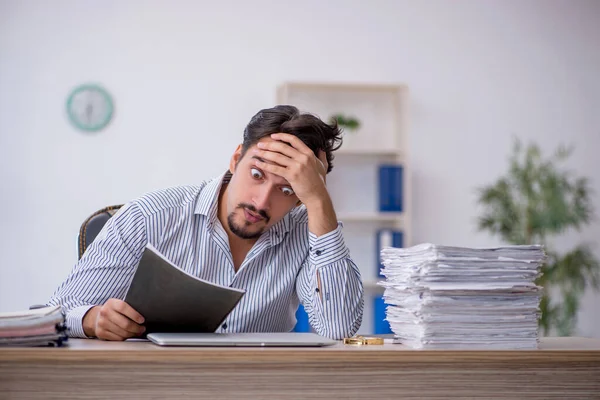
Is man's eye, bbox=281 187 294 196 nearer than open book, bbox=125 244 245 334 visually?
No

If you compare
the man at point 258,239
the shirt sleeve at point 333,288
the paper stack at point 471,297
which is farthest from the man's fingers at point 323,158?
the paper stack at point 471,297

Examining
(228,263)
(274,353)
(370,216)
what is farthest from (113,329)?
(370,216)

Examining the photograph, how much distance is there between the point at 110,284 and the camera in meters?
1.77

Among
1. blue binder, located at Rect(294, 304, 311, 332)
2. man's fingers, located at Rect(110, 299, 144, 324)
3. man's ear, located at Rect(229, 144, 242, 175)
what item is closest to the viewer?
man's fingers, located at Rect(110, 299, 144, 324)

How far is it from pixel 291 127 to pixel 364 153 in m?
2.65

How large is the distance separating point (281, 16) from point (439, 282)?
11.6ft

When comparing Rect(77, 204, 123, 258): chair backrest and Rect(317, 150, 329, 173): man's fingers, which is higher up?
Rect(317, 150, 329, 173): man's fingers

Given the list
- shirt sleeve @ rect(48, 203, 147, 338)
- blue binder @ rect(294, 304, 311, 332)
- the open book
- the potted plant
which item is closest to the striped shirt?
shirt sleeve @ rect(48, 203, 147, 338)

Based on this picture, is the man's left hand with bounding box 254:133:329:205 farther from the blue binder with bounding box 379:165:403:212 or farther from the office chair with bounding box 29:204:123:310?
the blue binder with bounding box 379:165:403:212

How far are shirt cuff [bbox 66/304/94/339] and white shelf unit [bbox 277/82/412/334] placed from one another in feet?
9.74

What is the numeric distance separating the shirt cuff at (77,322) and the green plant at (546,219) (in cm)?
322

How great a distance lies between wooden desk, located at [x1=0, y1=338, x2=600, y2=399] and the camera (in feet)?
3.84

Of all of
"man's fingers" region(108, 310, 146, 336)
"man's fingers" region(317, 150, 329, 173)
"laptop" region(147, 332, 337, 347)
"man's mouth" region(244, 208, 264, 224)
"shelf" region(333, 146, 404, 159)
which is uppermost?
"shelf" region(333, 146, 404, 159)

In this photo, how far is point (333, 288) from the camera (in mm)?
1790
